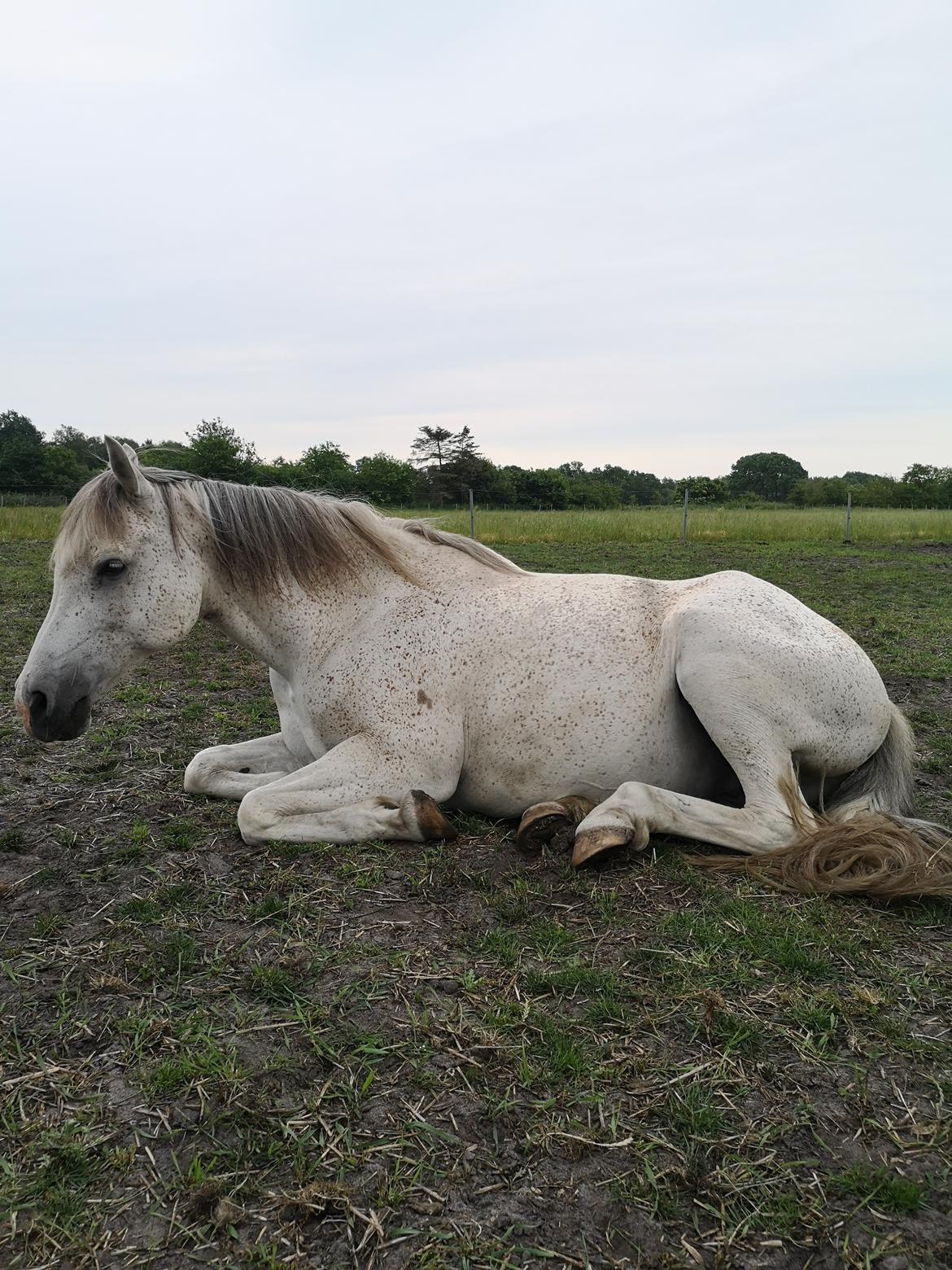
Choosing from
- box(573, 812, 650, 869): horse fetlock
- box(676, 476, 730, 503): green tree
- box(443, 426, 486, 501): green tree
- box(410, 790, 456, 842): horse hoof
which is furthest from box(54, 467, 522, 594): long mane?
box(676, 476, 730, 503): green tree

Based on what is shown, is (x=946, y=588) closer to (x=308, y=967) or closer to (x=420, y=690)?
(x=420, y=690)

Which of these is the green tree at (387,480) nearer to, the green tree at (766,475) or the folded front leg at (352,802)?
the folded front leg at (352,802)

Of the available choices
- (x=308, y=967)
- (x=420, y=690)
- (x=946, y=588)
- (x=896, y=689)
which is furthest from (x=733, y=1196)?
(x=946, y=588)

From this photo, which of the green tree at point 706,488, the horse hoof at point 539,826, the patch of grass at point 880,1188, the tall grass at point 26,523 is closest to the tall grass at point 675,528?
the tall grass at point 26,523

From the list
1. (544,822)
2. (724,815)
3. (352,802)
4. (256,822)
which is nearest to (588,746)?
(544,822)

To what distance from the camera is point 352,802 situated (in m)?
3.29

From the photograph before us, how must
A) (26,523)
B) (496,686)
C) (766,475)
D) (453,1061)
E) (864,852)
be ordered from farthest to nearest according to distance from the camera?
(766,475) < (26,523) < (496,686) < (864,852) < (453,1061)

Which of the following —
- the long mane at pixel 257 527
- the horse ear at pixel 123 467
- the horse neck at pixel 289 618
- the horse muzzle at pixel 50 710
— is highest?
the horse ear at pixel 123 467

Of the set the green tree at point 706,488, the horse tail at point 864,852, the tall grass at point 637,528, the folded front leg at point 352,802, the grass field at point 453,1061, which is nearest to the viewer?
the grass field at point 453,1061

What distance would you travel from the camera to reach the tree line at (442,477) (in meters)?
7.47

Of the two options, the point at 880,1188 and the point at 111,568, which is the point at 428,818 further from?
the point at 880,1188

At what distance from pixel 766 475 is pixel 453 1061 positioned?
92.8 meters

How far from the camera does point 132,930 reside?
2.56 m

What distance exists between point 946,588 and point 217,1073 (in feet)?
40.5
